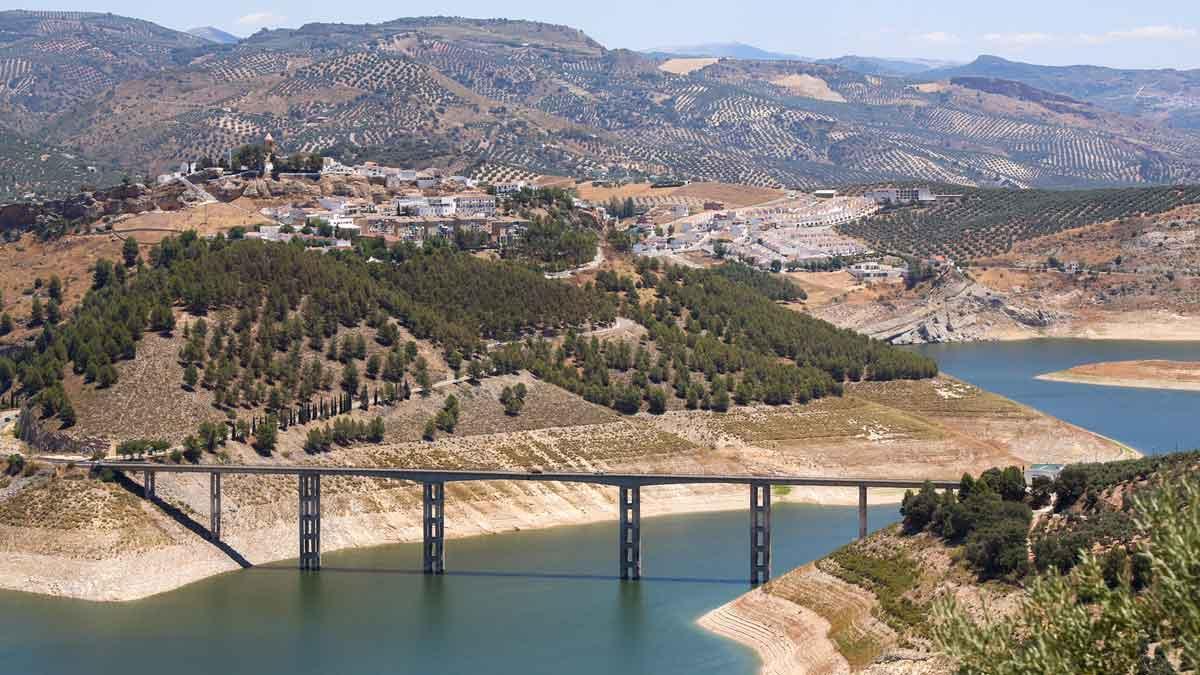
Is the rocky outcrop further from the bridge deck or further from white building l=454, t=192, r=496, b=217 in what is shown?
the bridge deck

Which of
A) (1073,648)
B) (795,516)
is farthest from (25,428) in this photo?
(1073,648)

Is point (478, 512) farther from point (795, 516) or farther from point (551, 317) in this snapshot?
point (551, 317)

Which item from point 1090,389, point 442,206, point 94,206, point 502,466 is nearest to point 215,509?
point 502,466

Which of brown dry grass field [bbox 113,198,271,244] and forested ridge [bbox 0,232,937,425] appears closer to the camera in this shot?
forested ridge [bbox 0,232,937,425]

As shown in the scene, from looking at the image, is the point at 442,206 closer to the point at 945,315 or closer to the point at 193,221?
the point at 193,221

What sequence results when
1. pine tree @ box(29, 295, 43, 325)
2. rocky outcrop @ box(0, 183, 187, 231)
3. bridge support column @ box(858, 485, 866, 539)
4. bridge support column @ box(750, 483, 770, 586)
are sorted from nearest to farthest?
bridge support column @ box(750, 483, 770, 586) < bridge support column @ box(858, 485, 866, 539) < pine tree @ box(29, 295, 43, 325) < rocky outcrop @ box(0, 183, 187, 231)

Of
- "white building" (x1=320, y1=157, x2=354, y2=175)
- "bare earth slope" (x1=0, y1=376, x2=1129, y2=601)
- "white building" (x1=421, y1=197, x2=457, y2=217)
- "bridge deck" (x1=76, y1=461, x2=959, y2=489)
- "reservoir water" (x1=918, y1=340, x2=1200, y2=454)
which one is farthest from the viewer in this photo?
"white building" (x1=320, y1=157, x2=354, y2=175)

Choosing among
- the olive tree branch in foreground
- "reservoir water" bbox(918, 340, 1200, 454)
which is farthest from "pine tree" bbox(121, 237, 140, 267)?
the olive tree branch in foreground
